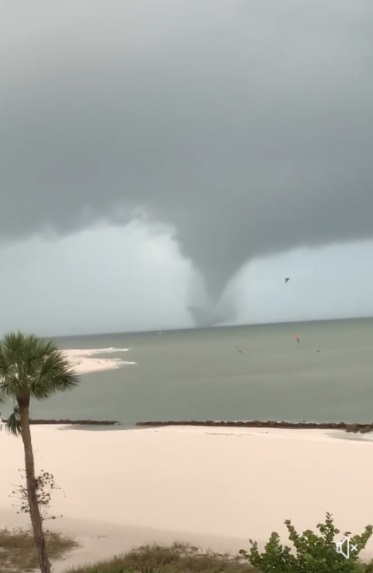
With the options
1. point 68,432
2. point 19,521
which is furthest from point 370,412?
point 19,521

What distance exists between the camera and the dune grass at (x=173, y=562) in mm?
13727

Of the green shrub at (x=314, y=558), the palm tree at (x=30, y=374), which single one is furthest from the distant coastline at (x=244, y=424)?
the green shrub at (x=314, y=558)

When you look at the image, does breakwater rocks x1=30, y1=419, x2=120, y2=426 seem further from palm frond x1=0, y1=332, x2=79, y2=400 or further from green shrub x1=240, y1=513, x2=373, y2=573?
green shrub x1=240, y1=513, x2=373, y2=573

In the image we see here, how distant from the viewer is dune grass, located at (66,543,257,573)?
13.7 m

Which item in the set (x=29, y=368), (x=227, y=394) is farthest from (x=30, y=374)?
(x=227, y=394)

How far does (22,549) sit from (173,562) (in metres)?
4.67

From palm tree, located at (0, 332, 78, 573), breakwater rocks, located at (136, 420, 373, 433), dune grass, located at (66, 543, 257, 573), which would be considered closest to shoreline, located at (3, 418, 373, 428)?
breakwater rocks, located at (136, 420, 373, 433)

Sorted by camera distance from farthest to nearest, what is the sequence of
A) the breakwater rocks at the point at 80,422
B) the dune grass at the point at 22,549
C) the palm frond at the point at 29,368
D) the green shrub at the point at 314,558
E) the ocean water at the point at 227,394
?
the ocean water at the point at 227,394, the breakwater rocks at the point at 80,422, the dune grass at the point at 22,549, the palm frond at the point at 29,368, the green shrub at the point at 314,558

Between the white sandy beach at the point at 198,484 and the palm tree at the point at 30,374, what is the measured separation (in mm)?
3867

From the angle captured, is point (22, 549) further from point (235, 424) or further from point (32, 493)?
point (235, 424)

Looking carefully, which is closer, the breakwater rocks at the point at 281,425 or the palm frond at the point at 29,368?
the palm frond at the point at 29,368

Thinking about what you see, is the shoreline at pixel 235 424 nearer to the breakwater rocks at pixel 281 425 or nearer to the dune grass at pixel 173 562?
the breakwater rocks at pixel 281 425

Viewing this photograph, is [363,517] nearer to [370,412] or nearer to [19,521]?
[19,521]

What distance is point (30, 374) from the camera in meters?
12.3
